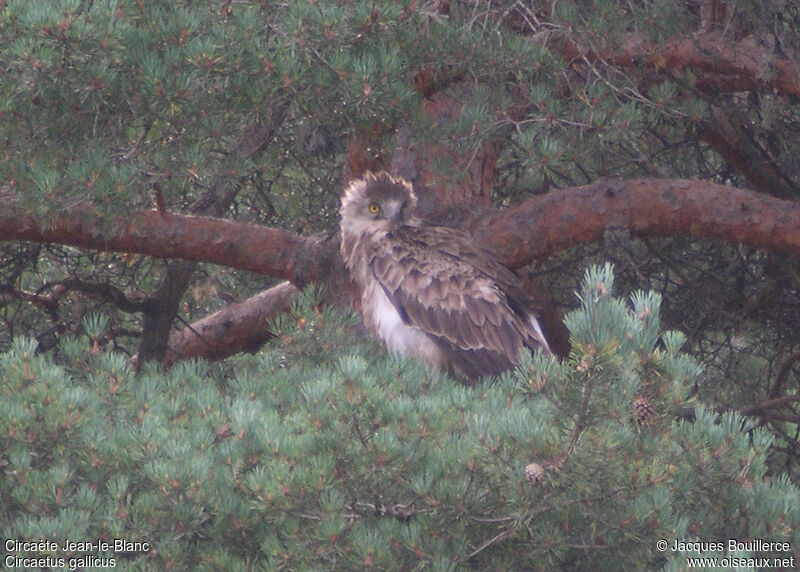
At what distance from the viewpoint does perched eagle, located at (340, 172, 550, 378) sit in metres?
6.59

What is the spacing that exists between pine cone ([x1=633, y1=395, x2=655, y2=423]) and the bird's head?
12.9ft

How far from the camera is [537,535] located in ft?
10.5

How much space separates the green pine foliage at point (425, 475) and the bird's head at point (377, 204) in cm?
340

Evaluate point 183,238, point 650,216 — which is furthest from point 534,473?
point 183,238

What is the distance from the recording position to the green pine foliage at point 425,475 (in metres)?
3.04

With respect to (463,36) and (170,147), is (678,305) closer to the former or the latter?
(463,36)

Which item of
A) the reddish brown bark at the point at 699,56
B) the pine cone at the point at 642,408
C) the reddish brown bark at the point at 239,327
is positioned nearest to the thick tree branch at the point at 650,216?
the reddish brown bark at the point at 699,56

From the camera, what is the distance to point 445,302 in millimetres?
6633

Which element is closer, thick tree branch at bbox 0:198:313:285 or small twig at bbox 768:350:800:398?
thick tree branch at bbox 0:198:313:285

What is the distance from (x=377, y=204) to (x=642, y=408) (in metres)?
4.10

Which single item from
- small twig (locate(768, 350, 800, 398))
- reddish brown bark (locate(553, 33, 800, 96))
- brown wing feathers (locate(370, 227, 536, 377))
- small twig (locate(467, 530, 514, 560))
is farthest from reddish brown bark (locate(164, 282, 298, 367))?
small twig (locate(467, 530, 514, 560))

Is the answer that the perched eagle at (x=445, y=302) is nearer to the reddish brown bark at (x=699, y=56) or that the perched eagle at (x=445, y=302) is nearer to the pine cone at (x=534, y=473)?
the reddish brown bark at (x=699, y=56)

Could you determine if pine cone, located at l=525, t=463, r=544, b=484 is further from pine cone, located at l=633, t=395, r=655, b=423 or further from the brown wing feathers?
the brown wing feathers

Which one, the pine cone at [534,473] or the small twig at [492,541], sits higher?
the pine cone at [534,473]
